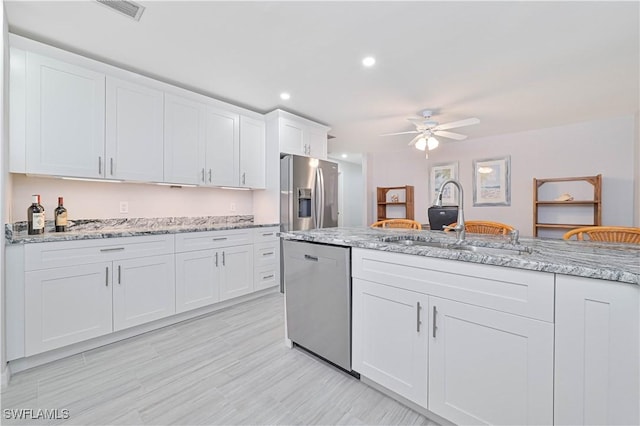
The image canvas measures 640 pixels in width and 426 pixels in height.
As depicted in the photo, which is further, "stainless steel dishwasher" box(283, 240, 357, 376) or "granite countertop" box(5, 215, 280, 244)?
"granite countertop" box(5, 215, 280, 244)

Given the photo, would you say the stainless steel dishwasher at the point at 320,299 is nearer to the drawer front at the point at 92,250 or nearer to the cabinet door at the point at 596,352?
the cabinet door at the point at 596,352

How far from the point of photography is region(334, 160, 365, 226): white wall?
7.84 meters

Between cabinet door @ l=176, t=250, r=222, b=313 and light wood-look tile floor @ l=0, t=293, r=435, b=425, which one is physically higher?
cabinet door @ l=176, t=250, r=222, b=313

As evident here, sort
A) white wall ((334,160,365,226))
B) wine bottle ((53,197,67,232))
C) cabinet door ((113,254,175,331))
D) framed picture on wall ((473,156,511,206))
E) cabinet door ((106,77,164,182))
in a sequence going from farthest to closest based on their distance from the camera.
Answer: white wall ((334,160,365,226)) → framed picture on wall ((473,156,511,206)) → cabinet door ((106,77,164,182)) → wine bottle ((53,197,67,232)) → cabinet door ((113,254,175,331))

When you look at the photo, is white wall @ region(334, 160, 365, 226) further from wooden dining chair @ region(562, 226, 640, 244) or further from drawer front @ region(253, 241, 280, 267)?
wooden dining chair @ region(562, 226, 640, 244)

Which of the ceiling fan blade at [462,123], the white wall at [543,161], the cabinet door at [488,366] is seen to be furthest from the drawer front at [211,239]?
the white wall at [543,161]

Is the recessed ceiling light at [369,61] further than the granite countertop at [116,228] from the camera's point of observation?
Yes

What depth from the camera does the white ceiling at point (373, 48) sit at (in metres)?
1.76

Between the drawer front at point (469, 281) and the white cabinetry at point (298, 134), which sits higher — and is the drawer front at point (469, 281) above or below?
below

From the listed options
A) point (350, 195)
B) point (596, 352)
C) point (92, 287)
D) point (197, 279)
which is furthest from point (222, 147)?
point (350, 195)

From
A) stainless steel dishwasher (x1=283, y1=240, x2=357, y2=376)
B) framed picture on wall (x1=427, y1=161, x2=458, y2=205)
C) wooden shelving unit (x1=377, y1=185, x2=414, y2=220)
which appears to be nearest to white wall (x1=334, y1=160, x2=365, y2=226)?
wooden shelving unit (x1=377, y1=185, x2=414, y2=220)

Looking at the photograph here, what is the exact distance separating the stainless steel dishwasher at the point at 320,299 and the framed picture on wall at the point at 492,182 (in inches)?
171

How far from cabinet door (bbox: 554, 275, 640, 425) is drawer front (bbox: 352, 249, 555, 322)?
63 millimetres

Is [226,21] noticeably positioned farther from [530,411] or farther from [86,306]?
[530,411]
